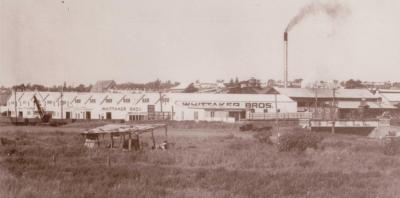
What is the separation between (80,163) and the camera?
22328mm

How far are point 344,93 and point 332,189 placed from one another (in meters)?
63.4

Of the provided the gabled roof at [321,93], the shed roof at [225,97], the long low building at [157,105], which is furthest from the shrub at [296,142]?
the gabled roof at [321,93]

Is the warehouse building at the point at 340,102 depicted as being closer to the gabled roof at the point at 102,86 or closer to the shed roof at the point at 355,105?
the shed roof at the point at 355,105

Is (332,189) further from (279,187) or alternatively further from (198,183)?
(198,183)

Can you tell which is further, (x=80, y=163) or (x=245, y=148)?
(x=245, y=148)

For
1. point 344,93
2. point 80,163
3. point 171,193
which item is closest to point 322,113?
point 344,93

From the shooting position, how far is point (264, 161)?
24.3m

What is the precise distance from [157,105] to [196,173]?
50.8 metres

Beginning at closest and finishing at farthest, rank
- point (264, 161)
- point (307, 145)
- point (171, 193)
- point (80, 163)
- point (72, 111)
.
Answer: point (171, 193) < point (80, 163) < point (264, 161) < point (307, 145) < point (72, 111)

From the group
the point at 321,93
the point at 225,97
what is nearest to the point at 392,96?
the point at 321,93

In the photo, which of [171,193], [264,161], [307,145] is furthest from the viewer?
[307,145]

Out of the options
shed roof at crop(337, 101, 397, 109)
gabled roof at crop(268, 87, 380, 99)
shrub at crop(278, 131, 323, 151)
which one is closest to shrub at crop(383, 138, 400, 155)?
shrub at crop(278, 131, 323, 151)

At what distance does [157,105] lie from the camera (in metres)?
70.0

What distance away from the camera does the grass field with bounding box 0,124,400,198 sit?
16.0 meters
